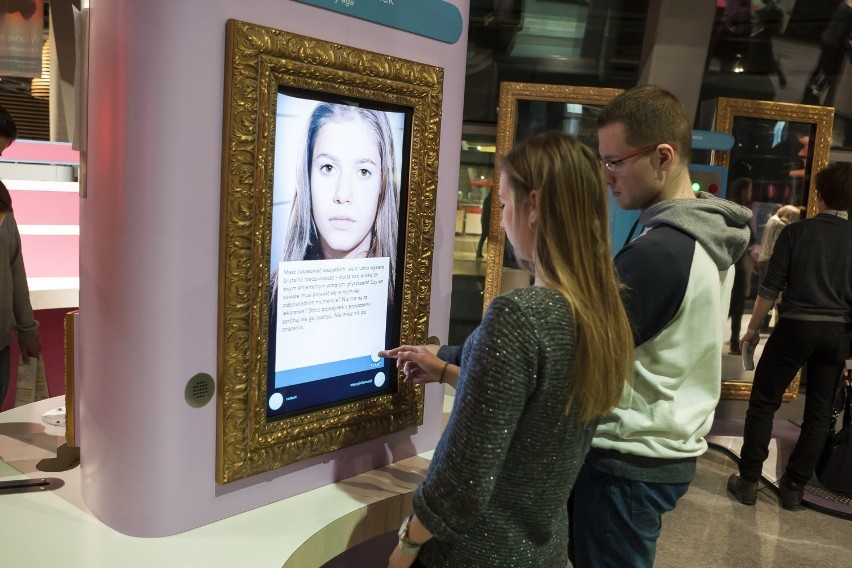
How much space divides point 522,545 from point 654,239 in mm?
668

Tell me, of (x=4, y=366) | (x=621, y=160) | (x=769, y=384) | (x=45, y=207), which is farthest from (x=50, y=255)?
(x=769, y=384)

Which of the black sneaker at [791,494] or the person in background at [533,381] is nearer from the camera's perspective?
the person in background at [533,381]

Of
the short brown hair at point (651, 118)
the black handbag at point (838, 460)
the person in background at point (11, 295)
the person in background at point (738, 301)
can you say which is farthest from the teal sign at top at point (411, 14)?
A: the person in background at point (738, 301)

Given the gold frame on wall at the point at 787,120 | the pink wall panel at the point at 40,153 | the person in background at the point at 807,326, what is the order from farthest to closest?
the pink wall panel at the point at 40,153 < the gold frame on wall at the point at 787,120 < the person in background at the point at 807,326

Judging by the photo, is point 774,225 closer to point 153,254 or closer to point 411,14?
point 411,14

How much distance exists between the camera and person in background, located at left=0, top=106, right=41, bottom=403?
281 centimetres

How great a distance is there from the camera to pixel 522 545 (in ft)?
4.03

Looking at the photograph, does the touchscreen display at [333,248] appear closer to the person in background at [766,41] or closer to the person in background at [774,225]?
the person in background at [774,225]

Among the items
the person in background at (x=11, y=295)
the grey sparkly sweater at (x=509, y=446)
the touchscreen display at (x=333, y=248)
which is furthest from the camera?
the person in background at (x=11, y=295)

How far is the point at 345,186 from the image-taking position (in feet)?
5.57

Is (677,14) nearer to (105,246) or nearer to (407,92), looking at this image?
(407,92)

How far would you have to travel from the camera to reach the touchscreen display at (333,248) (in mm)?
1595

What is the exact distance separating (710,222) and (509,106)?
130 inches

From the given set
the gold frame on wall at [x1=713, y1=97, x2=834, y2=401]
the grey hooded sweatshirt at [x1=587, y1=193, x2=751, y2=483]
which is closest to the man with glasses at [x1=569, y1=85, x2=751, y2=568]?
the grey hooded sweatshirt at [x1=587, y1=193, x2=751, y2=483]
